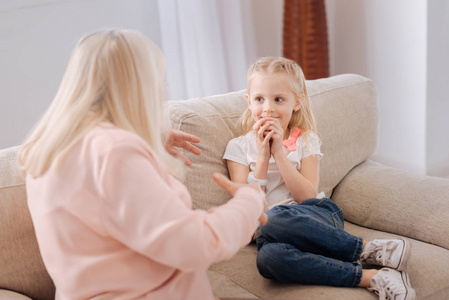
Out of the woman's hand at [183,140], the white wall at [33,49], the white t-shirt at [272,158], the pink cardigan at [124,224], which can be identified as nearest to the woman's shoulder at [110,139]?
the pink cardigan at [124,224]

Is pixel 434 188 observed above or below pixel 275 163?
below

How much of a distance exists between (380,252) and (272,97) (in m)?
0.62

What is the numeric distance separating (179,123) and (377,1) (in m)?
2.00

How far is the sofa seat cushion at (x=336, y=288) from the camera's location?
151 centimetres

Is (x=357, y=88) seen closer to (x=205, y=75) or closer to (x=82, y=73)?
(x=205, y=75)

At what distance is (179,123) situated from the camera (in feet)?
5.97

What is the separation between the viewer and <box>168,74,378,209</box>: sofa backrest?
71.8 inches

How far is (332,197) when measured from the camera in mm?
2143

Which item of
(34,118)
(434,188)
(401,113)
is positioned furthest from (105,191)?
(401,113)

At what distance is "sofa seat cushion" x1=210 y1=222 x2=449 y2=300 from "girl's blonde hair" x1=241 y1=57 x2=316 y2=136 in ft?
1.51

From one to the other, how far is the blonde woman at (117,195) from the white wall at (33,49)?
1612 millimetres

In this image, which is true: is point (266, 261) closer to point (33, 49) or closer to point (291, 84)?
point (291, 84)

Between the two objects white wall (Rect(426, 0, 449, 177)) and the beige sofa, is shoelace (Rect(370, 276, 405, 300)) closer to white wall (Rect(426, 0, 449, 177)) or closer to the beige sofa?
the beige sofa

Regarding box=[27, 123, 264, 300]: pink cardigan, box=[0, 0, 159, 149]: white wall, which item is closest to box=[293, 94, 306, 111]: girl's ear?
box=[27, 123, 264, 300]: pink cardigan
